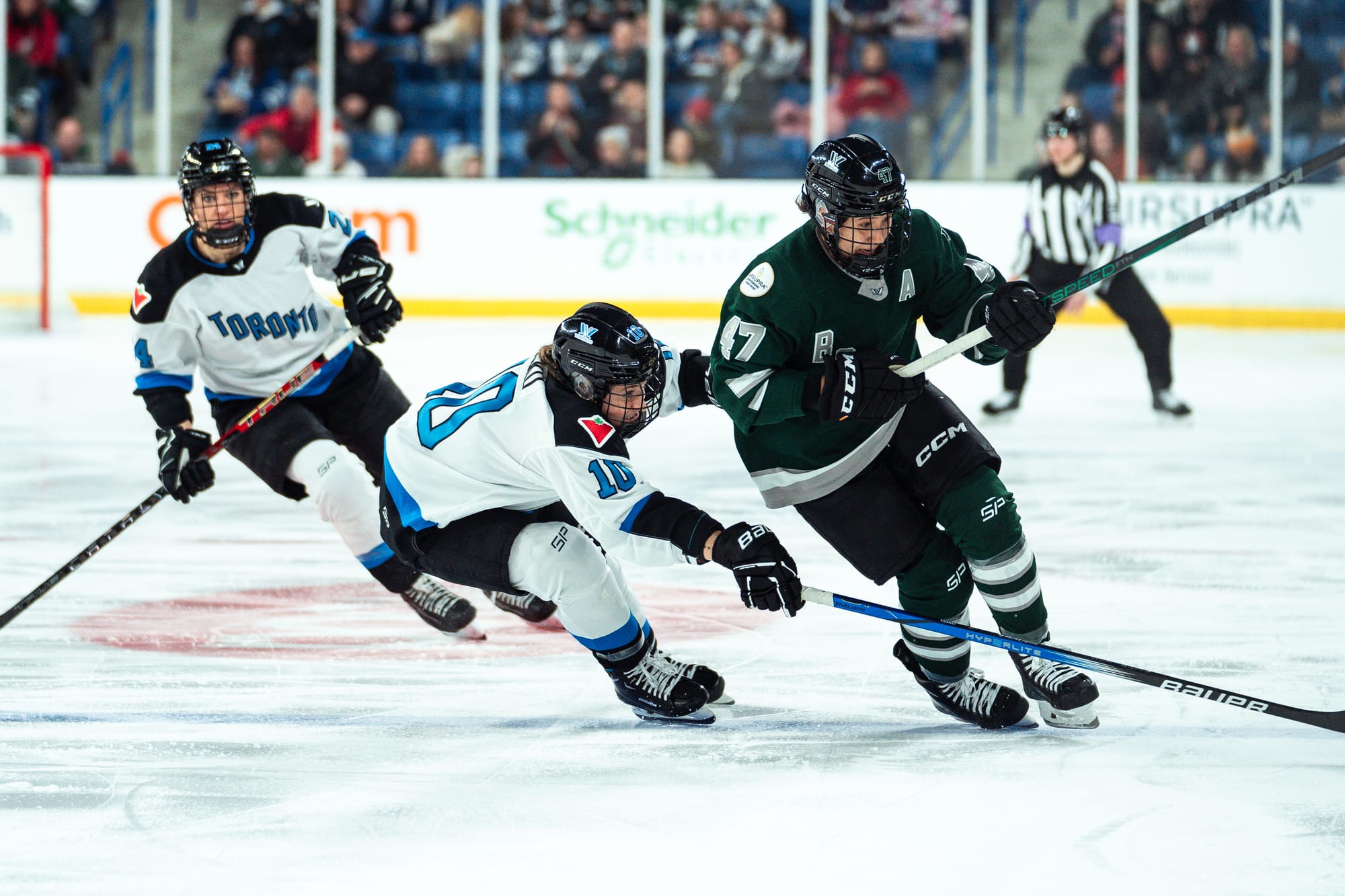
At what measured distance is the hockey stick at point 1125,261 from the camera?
2.53m

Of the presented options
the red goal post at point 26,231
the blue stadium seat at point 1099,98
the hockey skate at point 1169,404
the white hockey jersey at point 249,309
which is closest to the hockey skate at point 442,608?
the white hockey jersey at point 249,309

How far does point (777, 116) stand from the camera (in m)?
9.69

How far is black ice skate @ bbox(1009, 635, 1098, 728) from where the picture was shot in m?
2.56

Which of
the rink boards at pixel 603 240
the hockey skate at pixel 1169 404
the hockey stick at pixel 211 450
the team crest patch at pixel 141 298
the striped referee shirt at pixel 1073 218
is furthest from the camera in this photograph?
the rink boards at pixel 603 240

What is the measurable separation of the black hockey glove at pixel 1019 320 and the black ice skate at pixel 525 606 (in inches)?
48.0

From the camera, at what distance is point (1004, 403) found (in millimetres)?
6324

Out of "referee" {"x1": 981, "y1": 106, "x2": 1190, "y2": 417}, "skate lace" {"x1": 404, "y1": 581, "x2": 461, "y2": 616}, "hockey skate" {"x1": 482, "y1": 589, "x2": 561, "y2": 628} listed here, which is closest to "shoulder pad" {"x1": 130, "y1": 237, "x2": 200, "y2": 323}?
"skate lace" {"x1": 404, "y1": 581, "x2": 461, "y2": 616}

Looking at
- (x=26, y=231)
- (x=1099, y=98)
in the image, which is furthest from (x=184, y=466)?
(x=1099, y=98)

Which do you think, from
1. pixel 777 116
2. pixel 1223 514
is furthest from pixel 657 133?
pixel 1223 514

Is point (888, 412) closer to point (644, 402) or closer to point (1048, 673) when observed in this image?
point (644, 402)

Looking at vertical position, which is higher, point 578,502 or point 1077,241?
point 1077,241

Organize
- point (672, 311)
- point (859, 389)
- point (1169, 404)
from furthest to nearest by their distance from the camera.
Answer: point (672, 311) → point (1169, 404) → point (859, 389)

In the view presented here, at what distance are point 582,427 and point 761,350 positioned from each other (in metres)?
0.30

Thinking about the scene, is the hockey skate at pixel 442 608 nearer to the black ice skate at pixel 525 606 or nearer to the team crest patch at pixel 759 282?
the black ice skate at pixel 525 606
